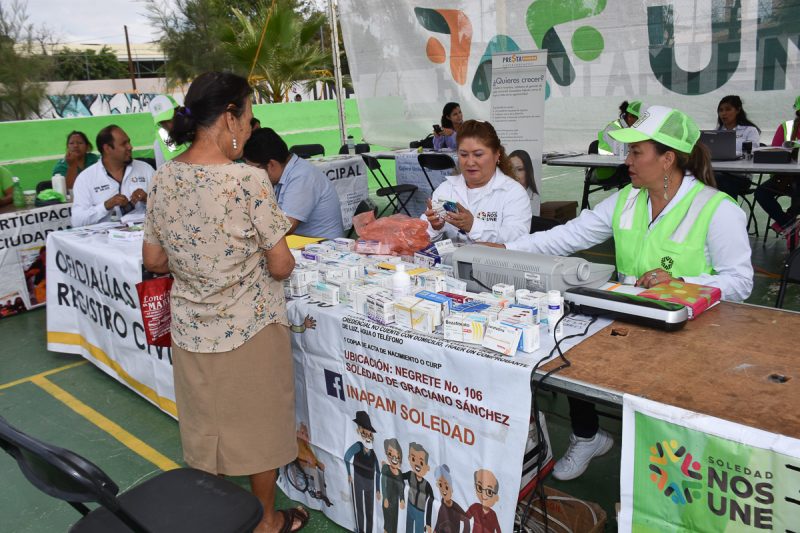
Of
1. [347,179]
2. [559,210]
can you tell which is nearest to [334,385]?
[559,210]

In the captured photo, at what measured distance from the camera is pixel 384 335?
201 cm

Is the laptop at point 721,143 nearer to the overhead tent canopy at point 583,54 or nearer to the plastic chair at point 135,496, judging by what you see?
the overhead tent canopy at point 583,54

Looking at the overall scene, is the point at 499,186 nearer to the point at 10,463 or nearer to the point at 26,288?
the point at 10,463

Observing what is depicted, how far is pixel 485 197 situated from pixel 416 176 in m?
4.80

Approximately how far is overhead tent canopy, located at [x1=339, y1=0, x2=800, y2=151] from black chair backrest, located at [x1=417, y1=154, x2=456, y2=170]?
2.93ft

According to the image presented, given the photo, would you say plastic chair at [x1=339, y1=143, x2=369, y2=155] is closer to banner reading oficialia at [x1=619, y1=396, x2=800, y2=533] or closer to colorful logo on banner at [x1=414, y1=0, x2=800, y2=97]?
colorful logo on banner at [x1=414, y1=0, x2=800, y2=97]

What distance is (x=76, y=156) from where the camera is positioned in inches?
237

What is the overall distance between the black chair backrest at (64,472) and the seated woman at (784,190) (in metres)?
5.70

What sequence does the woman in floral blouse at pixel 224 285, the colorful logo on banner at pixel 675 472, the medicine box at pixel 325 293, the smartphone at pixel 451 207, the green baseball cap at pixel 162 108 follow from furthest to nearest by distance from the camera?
the green baseball cap at pixel 162 108 → the smartphone at pixel 451 207 → the medicine box at pixel 325 293 → the woman in floral blouse at pixel 224 285 → the colorful logo on banner at pixel 675 472

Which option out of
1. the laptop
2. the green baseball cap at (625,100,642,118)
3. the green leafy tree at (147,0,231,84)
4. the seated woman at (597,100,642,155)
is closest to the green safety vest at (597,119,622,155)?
the seated woman at (597,100,642,155)

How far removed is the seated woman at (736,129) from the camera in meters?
5.89

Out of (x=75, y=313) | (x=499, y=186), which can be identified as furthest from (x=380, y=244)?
(x=75, y=313)

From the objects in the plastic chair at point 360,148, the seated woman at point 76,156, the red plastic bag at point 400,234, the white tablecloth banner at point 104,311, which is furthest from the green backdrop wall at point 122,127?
the red plastic bag at point 400,234

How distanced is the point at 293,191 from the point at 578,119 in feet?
14.5
